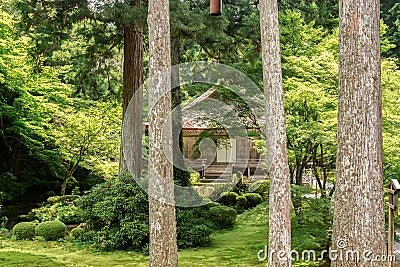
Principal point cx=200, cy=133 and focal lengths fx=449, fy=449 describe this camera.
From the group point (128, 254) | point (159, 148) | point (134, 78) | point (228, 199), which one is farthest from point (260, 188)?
point (159, 148)

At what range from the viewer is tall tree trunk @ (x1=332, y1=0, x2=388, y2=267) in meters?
4.82

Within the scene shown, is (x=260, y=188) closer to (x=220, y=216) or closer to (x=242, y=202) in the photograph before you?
(x=242, y=202)

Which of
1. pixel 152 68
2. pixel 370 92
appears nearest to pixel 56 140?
pixel 152 68

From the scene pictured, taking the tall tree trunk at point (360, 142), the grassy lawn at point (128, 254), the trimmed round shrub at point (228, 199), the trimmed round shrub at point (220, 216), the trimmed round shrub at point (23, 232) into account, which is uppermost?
the tall tree trunk at point (360, 142)

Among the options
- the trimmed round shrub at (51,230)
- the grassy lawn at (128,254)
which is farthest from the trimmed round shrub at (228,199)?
the trimmed round shrub at (51,230)

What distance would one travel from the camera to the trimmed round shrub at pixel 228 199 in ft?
42.1

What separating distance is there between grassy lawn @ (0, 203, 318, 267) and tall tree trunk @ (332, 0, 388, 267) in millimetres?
2934

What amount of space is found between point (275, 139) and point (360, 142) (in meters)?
1.37

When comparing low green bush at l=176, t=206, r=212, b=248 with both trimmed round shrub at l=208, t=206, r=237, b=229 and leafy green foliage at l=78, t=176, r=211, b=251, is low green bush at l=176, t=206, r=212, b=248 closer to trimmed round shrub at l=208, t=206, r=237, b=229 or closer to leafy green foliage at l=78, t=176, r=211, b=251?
leafy green foliage at l=78, t=176, r=211, b=251

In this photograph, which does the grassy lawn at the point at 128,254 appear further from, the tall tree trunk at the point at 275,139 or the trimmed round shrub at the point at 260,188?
the trimmed round shrub at the point at 260,188

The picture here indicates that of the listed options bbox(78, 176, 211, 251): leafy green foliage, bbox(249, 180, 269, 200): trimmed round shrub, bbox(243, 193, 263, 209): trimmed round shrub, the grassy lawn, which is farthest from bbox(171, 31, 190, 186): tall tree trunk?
bbox(249, 180, 269, 200): trimmed round shrub

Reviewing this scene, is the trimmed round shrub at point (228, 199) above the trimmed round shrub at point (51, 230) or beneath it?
above

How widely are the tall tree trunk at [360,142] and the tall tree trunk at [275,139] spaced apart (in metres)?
0.96

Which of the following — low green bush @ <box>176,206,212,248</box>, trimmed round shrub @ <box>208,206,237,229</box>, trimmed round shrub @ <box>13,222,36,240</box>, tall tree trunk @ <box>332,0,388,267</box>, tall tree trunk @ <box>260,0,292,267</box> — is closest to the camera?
tall tree trunk @ <box>332,0,388,267</box>
